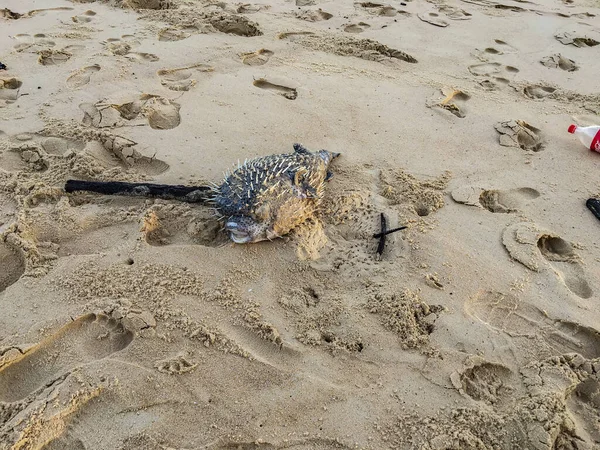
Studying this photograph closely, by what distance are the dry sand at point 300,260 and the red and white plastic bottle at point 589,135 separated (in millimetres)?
123

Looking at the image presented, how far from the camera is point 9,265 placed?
3090 mm

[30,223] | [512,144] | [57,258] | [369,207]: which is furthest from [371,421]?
[512,144]

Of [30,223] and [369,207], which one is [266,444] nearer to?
[369,207]

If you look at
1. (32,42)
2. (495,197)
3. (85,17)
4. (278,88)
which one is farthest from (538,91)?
(32,42)

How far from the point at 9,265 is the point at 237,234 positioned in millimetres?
1531

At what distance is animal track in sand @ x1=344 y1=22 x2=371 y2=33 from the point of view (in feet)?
22.2

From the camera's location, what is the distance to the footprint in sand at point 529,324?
278 centimetres

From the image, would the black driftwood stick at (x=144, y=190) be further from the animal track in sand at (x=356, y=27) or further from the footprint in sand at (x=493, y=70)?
the animal track in sand at (x=356, y=27)

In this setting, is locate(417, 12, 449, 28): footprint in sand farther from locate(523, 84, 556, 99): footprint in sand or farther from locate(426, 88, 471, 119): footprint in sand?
locate(426, 88, 471, 119): footprint in sand

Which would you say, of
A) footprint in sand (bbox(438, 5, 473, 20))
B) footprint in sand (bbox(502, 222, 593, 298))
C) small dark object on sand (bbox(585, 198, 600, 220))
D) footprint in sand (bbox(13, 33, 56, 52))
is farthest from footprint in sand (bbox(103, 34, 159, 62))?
small dark object on sand (bbox(585, 198, 600, 220))

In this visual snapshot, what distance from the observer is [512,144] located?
4.65m

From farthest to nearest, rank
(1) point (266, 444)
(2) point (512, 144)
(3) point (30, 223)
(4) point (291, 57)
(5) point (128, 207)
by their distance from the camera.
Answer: (4) point (291, 57)
(2) point (512, 144)
(5) point (128, 207)
(3) point (30, 223)
(1) point (266, 444)

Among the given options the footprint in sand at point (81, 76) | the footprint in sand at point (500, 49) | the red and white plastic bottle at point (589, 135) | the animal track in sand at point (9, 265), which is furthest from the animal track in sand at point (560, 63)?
the animal track in sand at point (9, 265)

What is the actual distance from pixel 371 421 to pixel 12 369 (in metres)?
1.95
